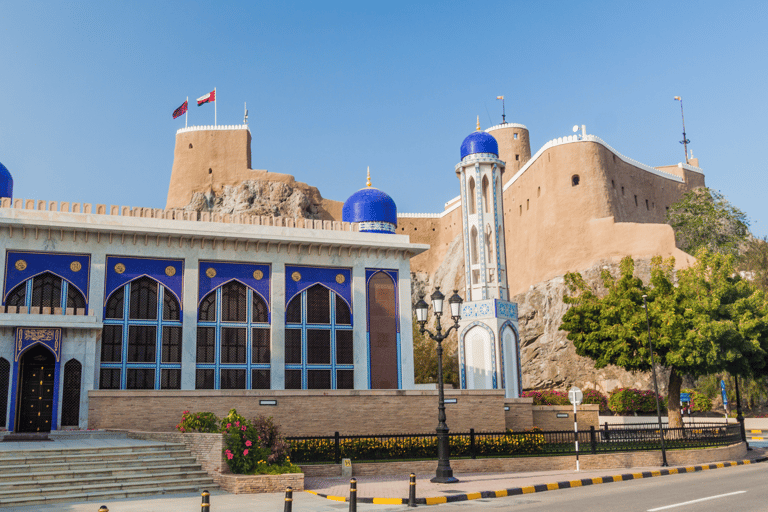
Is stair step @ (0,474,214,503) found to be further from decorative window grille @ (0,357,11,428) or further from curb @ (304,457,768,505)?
decorative window grille @ (0,357,11,428)

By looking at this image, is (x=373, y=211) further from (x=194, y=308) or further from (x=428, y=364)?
(x=428, y=364)

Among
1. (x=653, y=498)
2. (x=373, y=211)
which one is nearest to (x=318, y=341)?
(x=373, y=211)

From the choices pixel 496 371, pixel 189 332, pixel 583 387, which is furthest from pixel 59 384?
pixel 583 387

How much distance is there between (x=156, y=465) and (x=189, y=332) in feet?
34.4

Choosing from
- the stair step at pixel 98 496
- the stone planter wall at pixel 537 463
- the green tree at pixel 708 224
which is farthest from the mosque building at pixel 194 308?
the green tree at pixel 708 224

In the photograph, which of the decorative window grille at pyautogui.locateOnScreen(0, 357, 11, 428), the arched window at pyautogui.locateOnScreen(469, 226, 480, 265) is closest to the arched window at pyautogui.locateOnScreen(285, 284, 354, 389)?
the arched window at pyautogui.locateOnScreen(469, 226, 480, 265)

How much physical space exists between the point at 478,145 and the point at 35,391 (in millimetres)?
20385

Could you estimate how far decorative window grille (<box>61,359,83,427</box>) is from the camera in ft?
70.1

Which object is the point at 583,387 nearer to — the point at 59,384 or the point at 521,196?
the point at 521,196

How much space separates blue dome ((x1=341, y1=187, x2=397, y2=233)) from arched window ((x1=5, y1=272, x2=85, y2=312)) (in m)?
12.8

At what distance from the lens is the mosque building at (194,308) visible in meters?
21.5

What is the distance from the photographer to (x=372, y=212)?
31.5m

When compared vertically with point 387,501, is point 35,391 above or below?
above

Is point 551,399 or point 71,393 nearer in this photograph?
point 71,393
